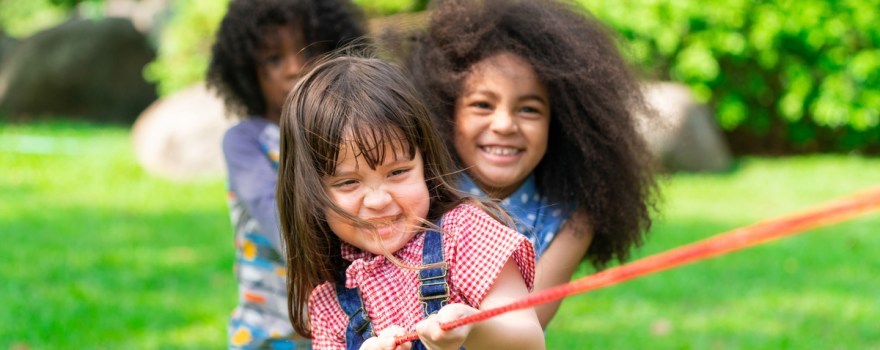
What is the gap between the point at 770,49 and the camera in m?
9.23

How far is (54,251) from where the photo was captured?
618 centimetres

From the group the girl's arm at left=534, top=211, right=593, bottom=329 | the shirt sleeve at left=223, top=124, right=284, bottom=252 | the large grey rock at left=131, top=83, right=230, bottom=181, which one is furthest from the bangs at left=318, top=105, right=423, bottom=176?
the large grey rock at left=131, top=83, right=230, bottom=181

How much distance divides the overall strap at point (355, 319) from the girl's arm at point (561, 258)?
21.6 inches

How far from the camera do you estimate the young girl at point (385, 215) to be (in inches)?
74.7

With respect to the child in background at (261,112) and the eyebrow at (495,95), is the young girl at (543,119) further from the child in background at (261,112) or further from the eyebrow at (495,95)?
the child in background at (261,112)

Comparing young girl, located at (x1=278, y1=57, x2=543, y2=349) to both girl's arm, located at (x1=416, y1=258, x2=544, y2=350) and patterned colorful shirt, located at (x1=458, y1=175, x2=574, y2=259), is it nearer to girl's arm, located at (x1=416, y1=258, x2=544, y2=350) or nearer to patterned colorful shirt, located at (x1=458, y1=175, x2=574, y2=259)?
girl's arm, located at (x1=416, y1=258, x2=544, y2=350)

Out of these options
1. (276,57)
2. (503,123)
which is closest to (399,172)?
(503,123)

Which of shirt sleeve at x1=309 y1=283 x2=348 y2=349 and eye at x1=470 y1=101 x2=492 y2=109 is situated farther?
eye at x1=470 y1=101 x2=492 y2=109

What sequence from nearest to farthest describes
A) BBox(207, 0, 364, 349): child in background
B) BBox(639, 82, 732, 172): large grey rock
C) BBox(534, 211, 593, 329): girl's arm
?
1. BBox(534, 211, 593, 329): girl's arm
2. BBox(207, 0, 364, 349): child in background
3. BBox(639, 82, 732, 172): large grey rock

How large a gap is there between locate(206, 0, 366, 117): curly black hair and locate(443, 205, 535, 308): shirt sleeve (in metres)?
1.51

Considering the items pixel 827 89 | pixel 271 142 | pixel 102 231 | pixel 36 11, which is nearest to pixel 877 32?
pixel 827 89

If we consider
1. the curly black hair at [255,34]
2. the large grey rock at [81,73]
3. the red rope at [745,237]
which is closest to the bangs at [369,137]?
the red rope at [745,237]

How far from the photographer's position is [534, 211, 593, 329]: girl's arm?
244cm

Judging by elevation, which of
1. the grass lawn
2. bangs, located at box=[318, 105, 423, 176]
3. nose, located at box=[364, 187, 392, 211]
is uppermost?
bangs, located at box=[318, 105, 423, 176]
